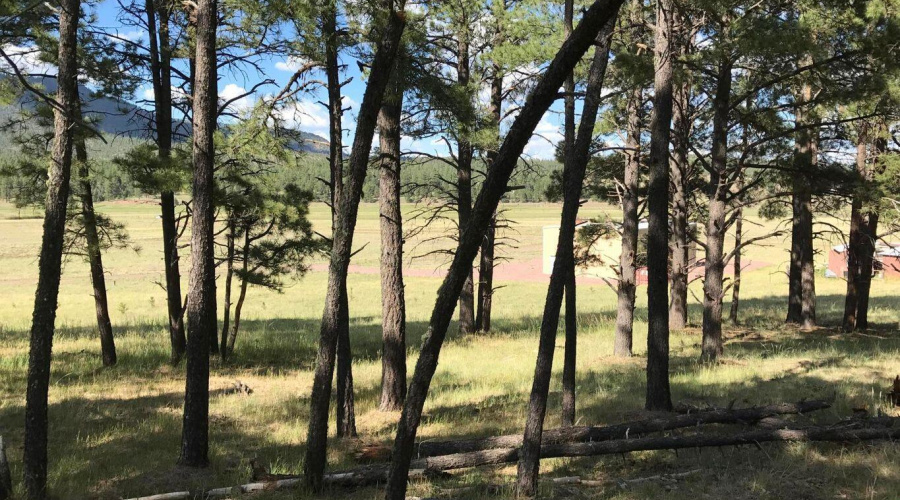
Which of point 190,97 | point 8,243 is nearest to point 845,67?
point 190,97

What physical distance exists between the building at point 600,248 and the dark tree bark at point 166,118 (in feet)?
32.2

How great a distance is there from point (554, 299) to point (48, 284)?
541cm

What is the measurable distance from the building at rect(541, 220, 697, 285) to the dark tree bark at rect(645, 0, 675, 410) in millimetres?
7568

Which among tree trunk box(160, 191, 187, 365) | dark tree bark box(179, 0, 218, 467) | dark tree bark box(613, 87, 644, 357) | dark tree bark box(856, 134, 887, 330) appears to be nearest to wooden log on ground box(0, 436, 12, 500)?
dark tree bark box(179, 0, 218, 467)

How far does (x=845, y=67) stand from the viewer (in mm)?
12680

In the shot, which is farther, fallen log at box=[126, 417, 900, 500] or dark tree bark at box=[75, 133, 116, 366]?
dark tree bark at box=[75, 133, 116, 366]

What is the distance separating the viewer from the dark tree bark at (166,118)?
14.0 m

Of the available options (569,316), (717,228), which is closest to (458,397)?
(569,316)

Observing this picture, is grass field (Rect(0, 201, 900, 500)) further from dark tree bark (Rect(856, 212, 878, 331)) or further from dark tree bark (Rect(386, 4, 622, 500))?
dark tree bark (Rect(386, 4, 622, 500))

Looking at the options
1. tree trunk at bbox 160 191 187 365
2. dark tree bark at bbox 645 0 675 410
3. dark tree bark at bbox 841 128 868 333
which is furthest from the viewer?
dark tree bark at bbox 841 128 868 333

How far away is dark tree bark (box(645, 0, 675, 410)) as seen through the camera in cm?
922

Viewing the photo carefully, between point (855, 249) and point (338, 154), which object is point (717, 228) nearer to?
point (855, 249)

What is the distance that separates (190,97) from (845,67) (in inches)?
546

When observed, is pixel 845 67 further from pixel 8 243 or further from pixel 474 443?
pixel 8 243
